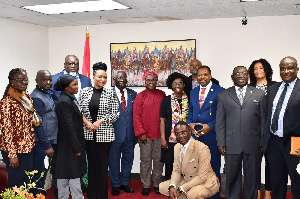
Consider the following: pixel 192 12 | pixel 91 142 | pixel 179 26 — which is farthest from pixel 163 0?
pixel 91 142

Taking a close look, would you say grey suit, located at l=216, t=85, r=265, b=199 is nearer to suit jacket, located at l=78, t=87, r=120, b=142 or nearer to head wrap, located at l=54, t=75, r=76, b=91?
suit jacket, located at l=78, t=87, r=120, b=142

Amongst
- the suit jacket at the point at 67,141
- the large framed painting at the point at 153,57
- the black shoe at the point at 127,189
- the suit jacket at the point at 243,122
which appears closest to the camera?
the suit jacket at the point at 67,141

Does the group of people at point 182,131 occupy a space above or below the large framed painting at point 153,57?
below

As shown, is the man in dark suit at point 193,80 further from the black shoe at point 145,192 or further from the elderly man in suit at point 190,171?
the black shoe at point 145,192

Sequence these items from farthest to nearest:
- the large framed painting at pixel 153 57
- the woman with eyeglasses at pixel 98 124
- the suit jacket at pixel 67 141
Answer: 1. the large framed painting at pixel 153 57
2. the woman with eyeglasses at pixel 98 124
3. the suit jacket at pixel 67 141

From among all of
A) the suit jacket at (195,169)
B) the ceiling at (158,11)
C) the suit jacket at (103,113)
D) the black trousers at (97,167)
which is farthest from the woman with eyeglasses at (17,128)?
the suit jacket at (195,169)

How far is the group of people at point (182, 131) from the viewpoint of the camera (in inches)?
141

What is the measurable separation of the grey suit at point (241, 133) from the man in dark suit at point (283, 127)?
0.49 feet

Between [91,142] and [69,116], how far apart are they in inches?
22.4

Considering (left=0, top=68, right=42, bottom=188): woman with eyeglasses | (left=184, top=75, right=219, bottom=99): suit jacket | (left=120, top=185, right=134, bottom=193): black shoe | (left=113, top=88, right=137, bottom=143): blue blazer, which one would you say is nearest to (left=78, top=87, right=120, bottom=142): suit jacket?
(left=113, top=88, right=137, bottom=143): blue blazer

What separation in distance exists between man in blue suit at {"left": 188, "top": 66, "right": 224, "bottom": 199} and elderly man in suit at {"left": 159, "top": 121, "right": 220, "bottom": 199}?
34 centimetres

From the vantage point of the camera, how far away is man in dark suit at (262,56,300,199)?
353cm

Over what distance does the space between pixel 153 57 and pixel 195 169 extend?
2.79 meters

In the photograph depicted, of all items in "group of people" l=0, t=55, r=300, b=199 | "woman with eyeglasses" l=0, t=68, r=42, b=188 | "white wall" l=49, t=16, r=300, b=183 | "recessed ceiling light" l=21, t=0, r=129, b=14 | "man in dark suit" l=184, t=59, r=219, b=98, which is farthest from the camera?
"white wall" l=49, t=16, r=300, b=183
